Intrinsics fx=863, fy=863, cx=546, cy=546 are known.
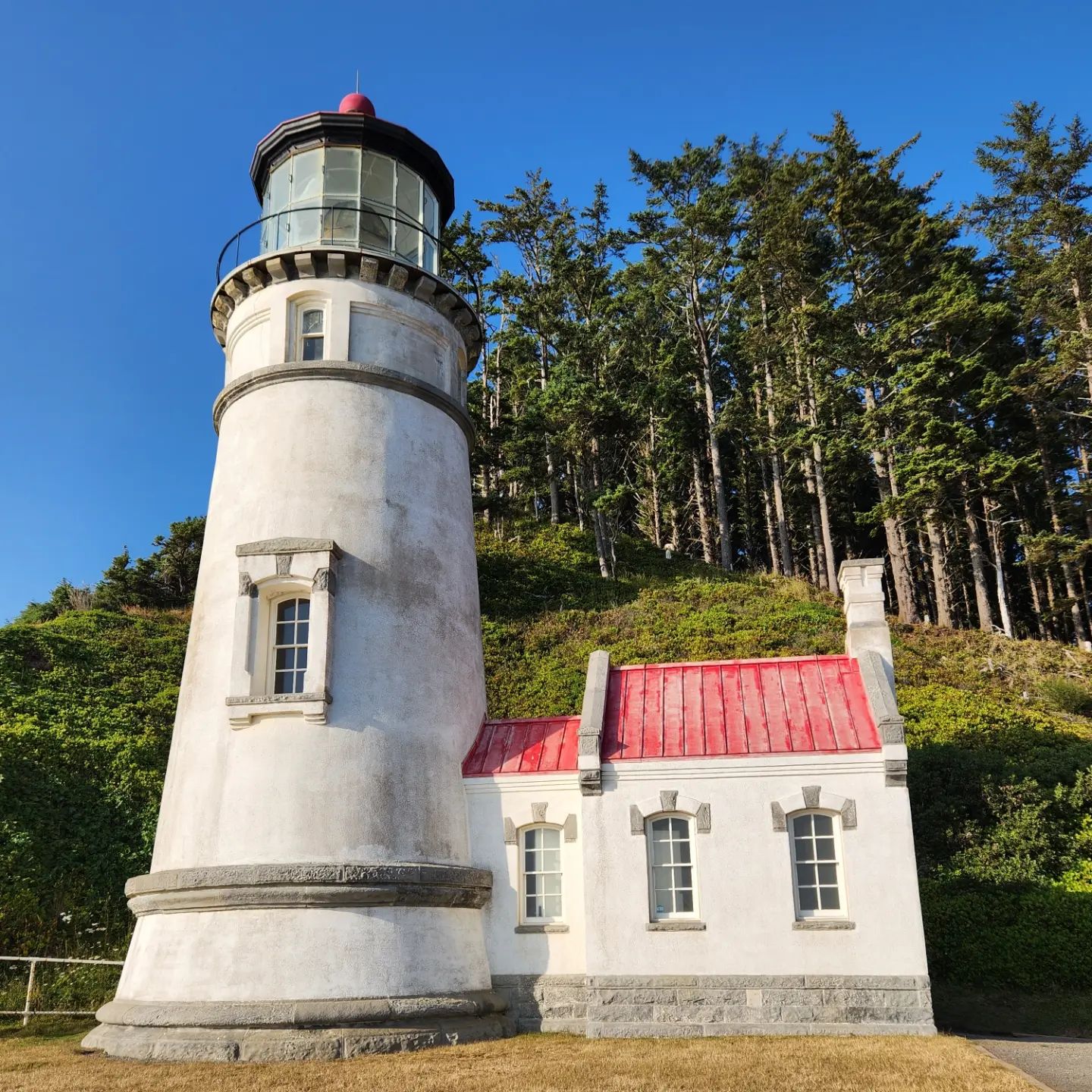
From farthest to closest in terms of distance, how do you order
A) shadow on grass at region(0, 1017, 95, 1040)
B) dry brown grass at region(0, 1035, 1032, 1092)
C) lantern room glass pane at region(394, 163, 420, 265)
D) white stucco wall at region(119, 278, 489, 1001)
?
lantern room glass pane at region(394, 163, 420, 265) → shadow on grass at region(0, 1017, 95, 1040) → white stucco wall at region(119, 278, 489, 1001) → dry brown grass at region(0, 1035, 1032, 1092)

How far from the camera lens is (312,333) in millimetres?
13492

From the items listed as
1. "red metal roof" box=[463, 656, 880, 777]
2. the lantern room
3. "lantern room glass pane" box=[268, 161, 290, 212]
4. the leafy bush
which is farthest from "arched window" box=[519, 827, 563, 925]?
the leafy bush

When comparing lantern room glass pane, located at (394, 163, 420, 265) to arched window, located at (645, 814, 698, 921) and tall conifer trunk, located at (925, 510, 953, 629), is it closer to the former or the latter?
arched window, located at (645, 814, 698, 921)

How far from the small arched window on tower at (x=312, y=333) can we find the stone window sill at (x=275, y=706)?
5360mm

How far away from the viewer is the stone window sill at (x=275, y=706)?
1101 cm

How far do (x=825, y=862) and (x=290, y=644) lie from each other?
25.1 feet

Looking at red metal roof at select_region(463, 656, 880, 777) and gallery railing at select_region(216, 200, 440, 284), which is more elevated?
gallery railing at select_region(216, 200, 440, 284)

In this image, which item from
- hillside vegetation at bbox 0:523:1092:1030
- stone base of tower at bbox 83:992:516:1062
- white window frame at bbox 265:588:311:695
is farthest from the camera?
hillside vegetation at bbox 0:523:1092:1030

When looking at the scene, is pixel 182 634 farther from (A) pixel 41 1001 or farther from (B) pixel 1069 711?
(B) pixel 1069 711

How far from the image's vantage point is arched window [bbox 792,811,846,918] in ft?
36.5

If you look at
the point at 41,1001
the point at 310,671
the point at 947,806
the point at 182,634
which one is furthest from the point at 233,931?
the point at 182,634

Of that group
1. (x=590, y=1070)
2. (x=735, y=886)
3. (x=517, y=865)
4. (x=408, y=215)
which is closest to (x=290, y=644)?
(x=517, y=865)

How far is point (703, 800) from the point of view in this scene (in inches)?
455

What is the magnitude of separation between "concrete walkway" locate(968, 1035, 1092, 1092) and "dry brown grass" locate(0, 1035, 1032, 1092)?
435 millimetres
